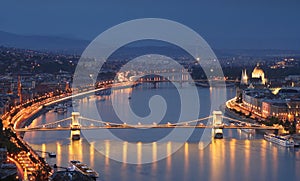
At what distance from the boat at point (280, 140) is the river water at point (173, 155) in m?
0.09

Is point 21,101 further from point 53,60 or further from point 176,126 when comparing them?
point 53,60

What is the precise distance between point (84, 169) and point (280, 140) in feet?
8.85

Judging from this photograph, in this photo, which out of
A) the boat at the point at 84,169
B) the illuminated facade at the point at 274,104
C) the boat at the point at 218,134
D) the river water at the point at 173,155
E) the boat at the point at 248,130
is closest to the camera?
the boat at the point at 84,169

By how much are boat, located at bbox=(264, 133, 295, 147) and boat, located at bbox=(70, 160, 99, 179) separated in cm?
242

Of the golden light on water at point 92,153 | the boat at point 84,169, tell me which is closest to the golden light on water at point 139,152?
the golden light on water at point 92,153

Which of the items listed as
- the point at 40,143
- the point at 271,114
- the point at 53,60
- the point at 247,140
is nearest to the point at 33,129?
the point at 40,143

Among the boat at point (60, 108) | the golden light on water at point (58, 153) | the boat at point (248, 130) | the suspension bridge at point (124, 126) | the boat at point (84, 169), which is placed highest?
the boat at point (60, 108)

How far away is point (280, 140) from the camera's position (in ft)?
27.0

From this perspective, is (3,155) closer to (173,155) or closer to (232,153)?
(173,155)

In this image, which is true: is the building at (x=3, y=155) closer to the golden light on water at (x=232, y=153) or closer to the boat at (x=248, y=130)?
the golden light on water at (x=232, y=153)

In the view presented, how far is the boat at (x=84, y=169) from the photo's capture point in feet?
19.9

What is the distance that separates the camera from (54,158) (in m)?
6.98

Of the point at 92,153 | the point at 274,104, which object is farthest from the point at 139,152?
the point at 274,104

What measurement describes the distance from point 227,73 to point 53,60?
559cm
